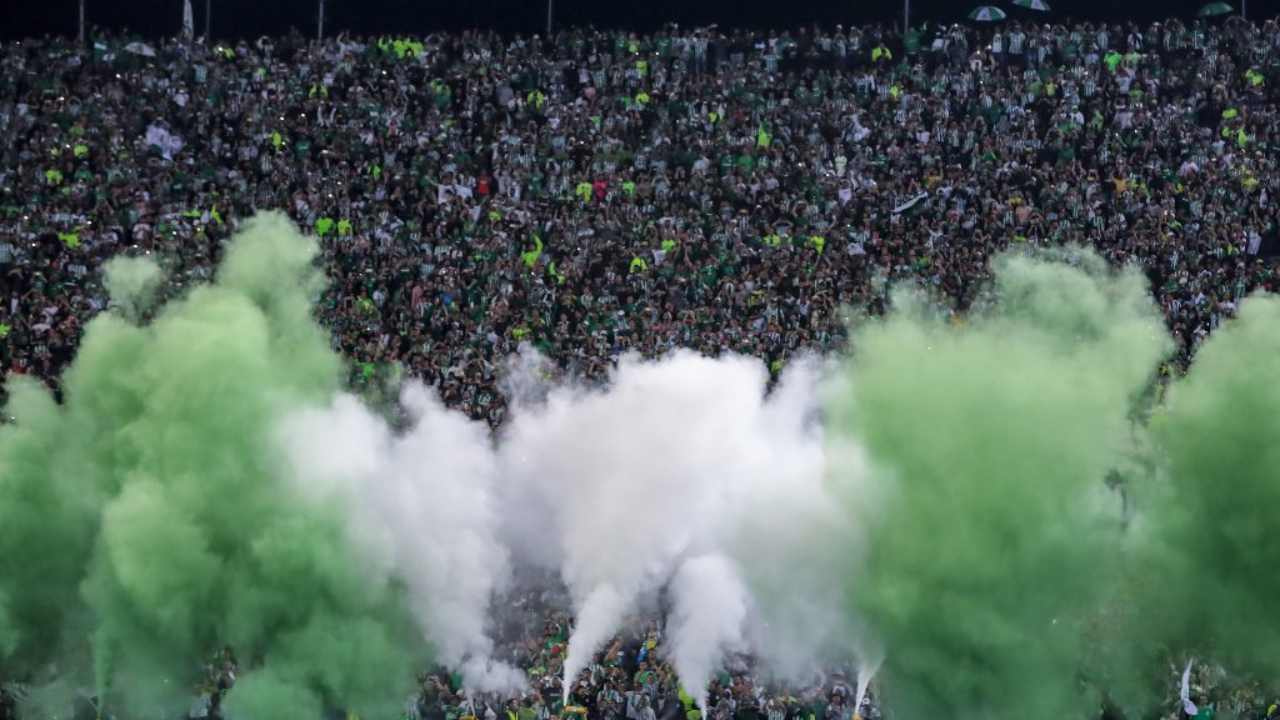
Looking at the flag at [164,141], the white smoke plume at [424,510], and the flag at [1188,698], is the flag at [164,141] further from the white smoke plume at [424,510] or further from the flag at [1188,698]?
the flag at [1188,698]

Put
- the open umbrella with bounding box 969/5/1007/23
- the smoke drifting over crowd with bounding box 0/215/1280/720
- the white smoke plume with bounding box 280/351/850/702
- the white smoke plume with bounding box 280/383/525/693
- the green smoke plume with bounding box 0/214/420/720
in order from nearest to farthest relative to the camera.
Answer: the smoke drifting over crowd with bounding box 0/215/1280/720 < the green smoke plume with bounding box 0/214/420/720 < the white smoke plume with bounding box 280/383/525/693 < the white smoke plume with bounding box 280/351/850/702 < the open umbrella with bounding box 969/5/1007/23

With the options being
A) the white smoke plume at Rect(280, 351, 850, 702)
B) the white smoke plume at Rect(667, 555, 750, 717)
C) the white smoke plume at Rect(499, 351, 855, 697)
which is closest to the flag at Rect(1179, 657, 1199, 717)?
the white smoke plume at Rect(280, 351, 850, 702)

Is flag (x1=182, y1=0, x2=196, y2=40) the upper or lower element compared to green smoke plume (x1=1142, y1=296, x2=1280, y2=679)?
upper

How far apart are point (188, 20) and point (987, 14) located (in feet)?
49.2

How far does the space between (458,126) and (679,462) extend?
40.4 ft

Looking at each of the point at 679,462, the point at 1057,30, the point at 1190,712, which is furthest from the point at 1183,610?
the point at 1057,30

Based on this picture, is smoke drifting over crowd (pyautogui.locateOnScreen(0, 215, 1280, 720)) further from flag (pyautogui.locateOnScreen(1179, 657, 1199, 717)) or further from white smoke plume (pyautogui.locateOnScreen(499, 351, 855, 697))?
flag (pyautogui.locateOnScreen(1179, 657, 1199, 717))

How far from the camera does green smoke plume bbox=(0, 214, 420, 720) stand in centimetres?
2747

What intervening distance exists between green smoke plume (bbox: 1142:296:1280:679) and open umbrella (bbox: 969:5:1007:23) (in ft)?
53.0

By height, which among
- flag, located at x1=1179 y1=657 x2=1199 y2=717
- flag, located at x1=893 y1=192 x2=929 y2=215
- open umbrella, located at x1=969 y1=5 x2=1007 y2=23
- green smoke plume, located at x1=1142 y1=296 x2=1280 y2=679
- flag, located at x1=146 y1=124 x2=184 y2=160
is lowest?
flag, located at x1=1179 y1=657 x2=1199 y2=717

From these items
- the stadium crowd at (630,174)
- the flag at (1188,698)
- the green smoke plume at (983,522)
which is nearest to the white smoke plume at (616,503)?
the green smoke plume at (983,522)

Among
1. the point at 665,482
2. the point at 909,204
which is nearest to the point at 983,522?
the point at 665,482

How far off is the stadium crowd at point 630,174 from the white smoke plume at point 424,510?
301 cm

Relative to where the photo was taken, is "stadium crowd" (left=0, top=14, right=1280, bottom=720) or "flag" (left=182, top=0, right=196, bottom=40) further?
"flag" (left=182, top=0, right=196, bottom=40)
